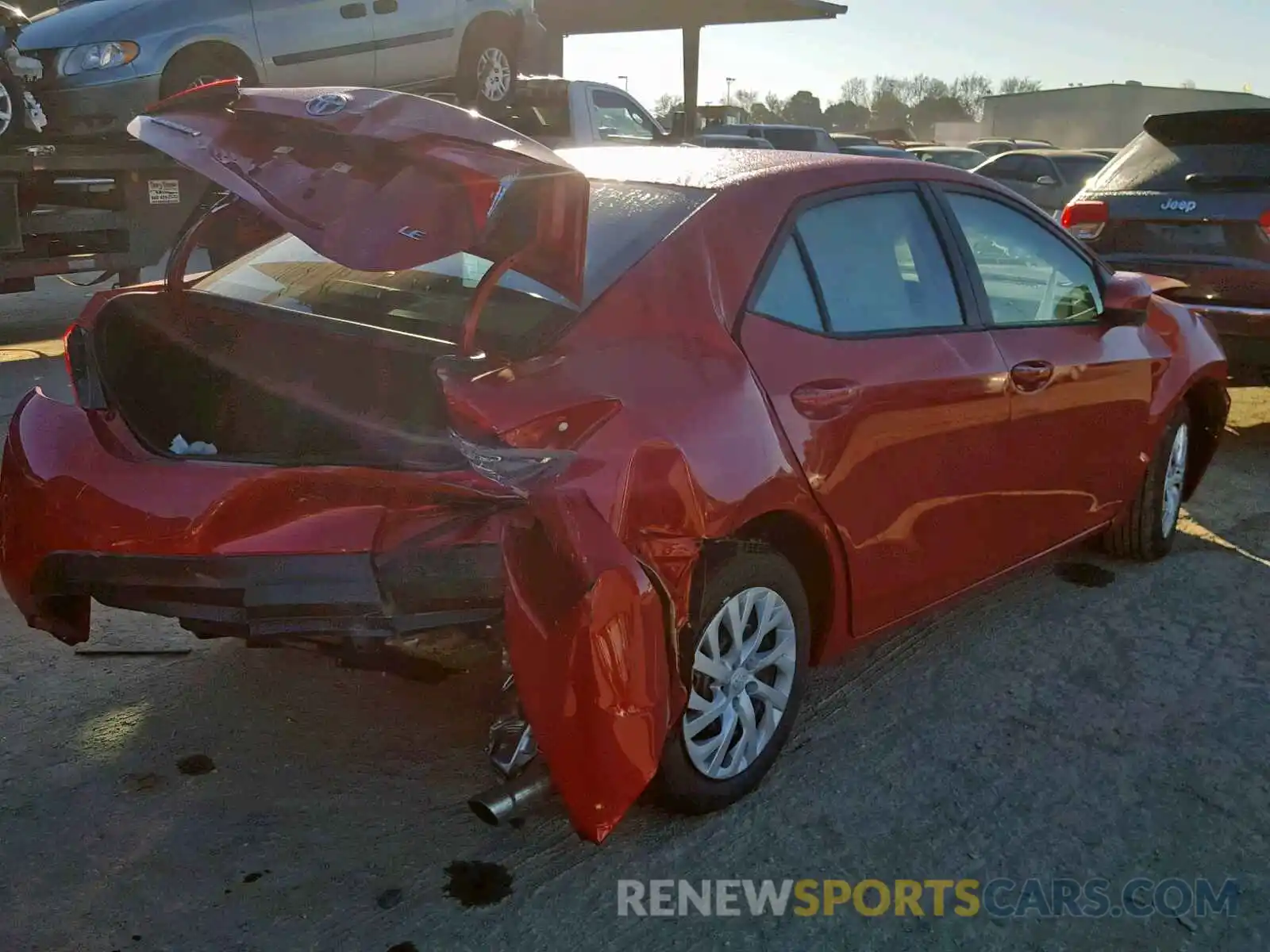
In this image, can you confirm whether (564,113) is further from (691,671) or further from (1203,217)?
(691,671)

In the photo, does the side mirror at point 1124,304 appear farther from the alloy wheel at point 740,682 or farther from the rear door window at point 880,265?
the alloy wheel at point 740,682

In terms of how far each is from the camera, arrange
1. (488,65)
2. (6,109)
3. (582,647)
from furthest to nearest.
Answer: (488,65), (6,109), (582,647)

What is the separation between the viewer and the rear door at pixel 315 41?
29.6ft

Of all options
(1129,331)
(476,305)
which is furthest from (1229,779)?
(476,305)

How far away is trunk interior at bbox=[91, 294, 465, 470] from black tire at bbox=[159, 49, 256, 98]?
5.88 meters

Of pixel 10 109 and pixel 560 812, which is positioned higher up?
pixel 10 109

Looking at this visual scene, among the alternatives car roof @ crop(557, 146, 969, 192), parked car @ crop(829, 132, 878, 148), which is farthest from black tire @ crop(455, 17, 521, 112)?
parked car @ crop(829, 132, 878, 148)

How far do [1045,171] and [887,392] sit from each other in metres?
15.5

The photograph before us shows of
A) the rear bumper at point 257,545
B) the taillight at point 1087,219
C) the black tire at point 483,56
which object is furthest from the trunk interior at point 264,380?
the black tire at point 483,56

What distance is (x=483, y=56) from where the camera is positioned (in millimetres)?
11297

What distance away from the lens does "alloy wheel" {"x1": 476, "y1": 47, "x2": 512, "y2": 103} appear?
11344 mm

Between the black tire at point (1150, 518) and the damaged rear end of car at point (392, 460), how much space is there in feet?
8.51

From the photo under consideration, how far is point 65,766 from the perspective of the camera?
3125mm

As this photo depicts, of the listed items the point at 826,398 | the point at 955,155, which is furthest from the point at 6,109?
the point at 955,155
